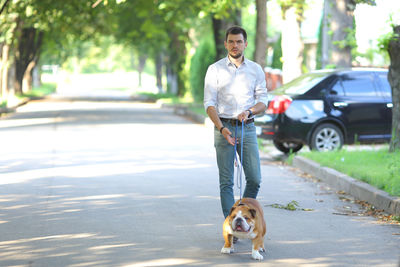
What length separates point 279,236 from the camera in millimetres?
7273

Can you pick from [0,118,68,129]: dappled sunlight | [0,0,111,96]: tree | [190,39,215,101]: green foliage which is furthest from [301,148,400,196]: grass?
[190,39,215,101]: green foliage

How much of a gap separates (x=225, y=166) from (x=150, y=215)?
1762mm

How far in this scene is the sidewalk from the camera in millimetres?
8758

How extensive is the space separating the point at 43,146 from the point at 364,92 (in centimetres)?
677

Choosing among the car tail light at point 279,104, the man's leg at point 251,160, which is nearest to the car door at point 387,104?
the car tail light at point 279,104

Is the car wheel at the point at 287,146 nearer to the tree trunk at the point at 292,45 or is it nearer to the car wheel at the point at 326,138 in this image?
the car wheel at the point at 326,138

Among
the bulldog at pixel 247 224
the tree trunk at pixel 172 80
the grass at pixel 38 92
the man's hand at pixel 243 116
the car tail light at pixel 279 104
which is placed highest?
the man's hand at pixel 243 116

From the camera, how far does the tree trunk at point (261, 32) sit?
20.7m

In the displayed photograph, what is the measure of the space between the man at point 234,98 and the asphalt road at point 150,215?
0.80 metres

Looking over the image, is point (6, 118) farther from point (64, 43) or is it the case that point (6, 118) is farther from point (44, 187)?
point (64, 43)

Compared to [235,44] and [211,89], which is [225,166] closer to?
[211,89]

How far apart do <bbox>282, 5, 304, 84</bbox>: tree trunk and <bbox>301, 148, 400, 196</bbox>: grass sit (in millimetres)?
6522

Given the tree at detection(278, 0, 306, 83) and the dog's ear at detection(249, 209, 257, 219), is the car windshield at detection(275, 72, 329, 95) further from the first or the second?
the dog's ear at detection(249, 209, 257, 219)

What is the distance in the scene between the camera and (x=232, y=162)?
685 cm
